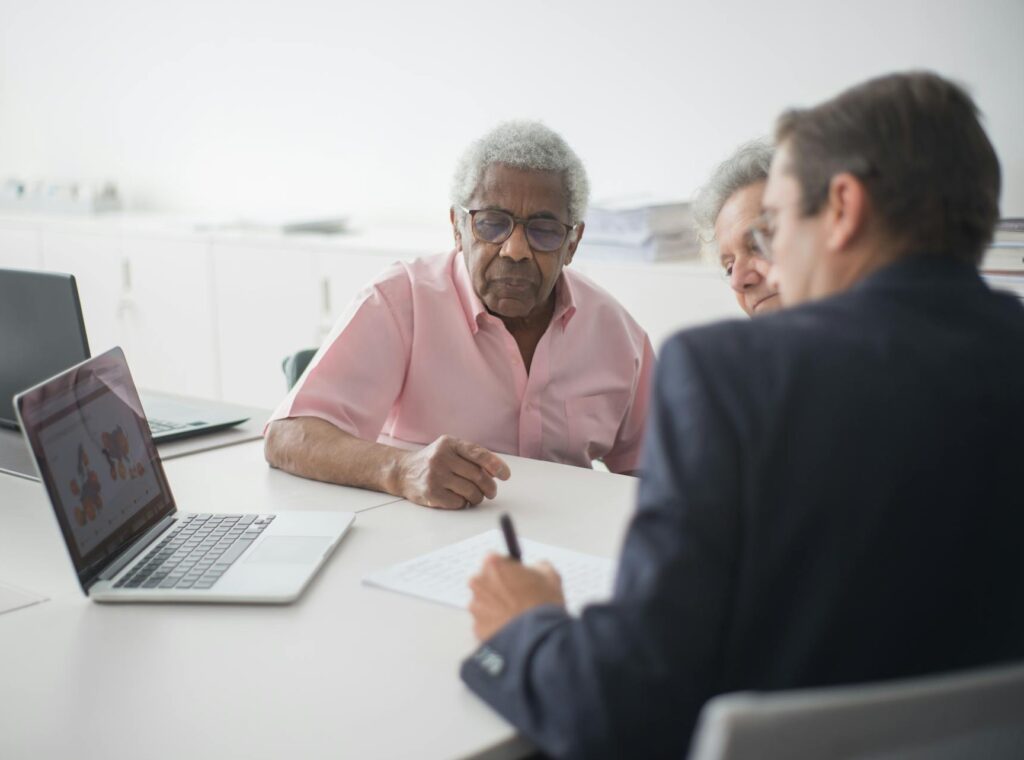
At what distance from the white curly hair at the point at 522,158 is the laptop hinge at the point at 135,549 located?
2.92 feet

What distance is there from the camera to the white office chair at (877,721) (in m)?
0.65

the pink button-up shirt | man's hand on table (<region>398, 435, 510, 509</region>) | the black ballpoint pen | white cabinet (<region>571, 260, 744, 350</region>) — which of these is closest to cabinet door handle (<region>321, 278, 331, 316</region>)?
white cabinet (<region>571, 260, 744, 350</region>)

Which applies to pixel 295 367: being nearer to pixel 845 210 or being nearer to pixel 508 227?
pixel 508 227

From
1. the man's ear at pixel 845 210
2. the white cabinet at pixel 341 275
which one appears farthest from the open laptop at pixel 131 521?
the white cabinet at pixel 341 275

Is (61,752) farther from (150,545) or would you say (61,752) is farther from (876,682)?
(876,682)

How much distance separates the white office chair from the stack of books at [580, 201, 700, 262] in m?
2.39

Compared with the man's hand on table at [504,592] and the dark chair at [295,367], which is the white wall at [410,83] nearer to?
the dark chair at [295,367]

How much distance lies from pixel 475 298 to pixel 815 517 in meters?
1.37

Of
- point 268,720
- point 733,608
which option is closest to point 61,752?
point 268,720

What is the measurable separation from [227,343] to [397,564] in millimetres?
2923

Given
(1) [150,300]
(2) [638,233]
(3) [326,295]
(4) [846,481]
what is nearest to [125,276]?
(1) [150,300]

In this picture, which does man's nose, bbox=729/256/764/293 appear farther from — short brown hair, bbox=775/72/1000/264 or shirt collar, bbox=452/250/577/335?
short brown hair, bbox=775/72/1000/264

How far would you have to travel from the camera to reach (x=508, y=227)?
6.88ft

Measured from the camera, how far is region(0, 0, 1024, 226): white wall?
296 cm
